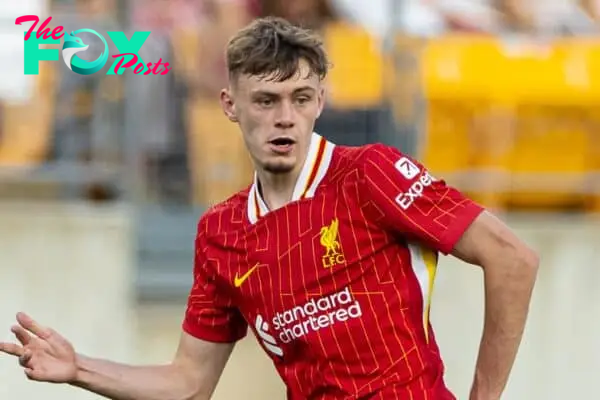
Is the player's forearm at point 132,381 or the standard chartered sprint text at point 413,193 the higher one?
the standard chartered sprint text at point 413,193

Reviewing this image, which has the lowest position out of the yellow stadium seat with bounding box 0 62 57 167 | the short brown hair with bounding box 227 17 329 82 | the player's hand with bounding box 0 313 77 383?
the player's hand with bounding box 0 313 77 383

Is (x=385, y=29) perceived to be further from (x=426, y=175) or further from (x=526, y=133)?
(x=426, y=175)

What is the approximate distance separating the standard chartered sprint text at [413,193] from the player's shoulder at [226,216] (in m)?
0.52

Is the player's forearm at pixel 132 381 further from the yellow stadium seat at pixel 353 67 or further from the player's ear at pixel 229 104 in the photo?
the yellow stadium seat at pixel 353 67

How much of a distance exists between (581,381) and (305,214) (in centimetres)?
420

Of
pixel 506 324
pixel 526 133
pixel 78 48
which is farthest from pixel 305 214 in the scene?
pixel 526 133

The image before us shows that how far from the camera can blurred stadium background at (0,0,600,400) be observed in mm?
7230

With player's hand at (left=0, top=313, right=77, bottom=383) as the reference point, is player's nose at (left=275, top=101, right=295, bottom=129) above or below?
above

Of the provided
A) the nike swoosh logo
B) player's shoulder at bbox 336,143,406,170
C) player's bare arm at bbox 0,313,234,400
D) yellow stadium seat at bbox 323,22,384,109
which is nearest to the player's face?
player's shoulder at bbox 336,143,406,170

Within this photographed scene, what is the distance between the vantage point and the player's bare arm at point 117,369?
3754mm

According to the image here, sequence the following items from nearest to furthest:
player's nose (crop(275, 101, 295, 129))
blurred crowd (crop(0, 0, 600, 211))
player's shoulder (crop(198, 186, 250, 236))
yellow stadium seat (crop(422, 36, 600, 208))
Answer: player's nose (crop(275, 101, 295, 129))
player's shoulder (crop(198, 186, 250, 236))
blurred crowd (crop(0, 0, 600, 211))
yellow stadium seat (crop(422, 36, 600, 208))

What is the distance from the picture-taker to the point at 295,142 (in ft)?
11.9

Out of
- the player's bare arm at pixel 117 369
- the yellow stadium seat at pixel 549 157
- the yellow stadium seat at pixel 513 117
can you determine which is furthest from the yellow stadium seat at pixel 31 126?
the player's bare arm at pixel 117 369

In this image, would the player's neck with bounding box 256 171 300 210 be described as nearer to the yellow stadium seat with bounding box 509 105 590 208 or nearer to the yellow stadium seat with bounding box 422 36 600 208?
the yellow stadium seat with bounding box 422 36 600 208
